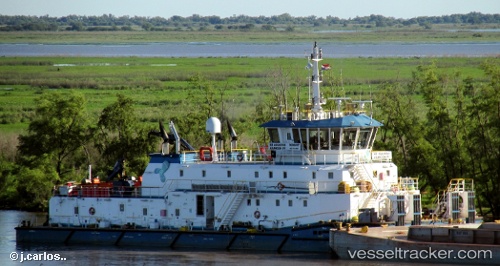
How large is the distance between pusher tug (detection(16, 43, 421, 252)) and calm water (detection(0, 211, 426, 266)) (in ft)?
2.59

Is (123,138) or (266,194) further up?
(266,194)

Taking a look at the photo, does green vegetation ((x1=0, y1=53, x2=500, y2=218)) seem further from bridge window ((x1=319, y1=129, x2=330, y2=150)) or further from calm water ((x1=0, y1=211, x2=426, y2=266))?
calm water ((x1=0, y1=211, x2=426, y2=266))

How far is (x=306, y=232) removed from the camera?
163 ft

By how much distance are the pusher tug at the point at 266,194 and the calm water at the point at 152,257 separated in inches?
31.0

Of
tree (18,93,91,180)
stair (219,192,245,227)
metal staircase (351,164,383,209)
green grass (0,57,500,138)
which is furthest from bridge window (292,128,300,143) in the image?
green grass (0,57,500,138)

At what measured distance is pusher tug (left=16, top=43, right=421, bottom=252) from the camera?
4994 cm

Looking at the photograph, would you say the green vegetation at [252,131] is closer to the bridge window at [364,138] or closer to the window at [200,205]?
the bridge window at [364,138]

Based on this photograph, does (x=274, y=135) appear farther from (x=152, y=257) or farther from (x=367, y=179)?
(x=152, y=257)

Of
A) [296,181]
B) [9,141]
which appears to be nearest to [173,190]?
[296,181]

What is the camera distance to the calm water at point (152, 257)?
48375mm

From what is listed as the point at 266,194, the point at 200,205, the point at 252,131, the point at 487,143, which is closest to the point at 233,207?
the point at 266,194

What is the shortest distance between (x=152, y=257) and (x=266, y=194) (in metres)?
5.19

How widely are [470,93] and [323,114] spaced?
1617 cm

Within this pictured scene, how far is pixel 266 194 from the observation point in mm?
51062
